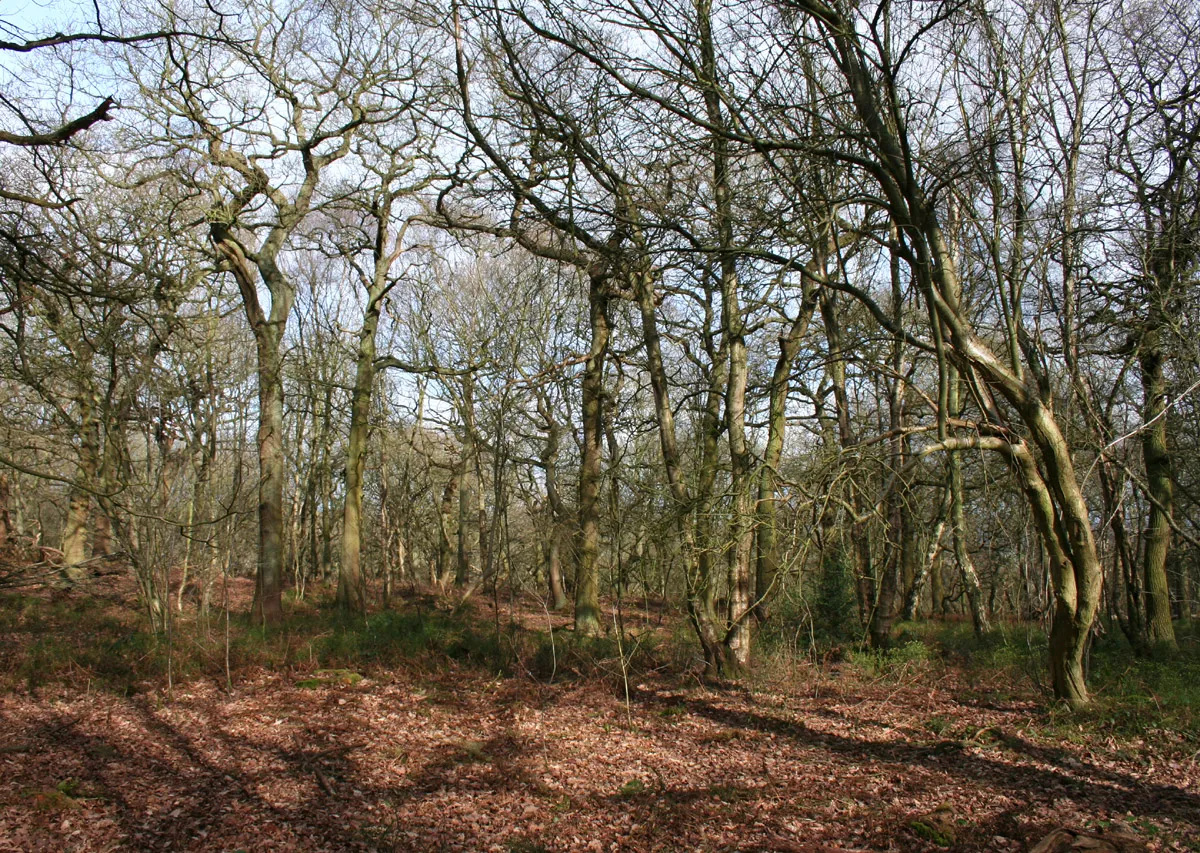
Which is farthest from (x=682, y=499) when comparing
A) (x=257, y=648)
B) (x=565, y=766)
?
(x=257, y=648)

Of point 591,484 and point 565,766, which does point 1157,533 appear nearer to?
point 591,484

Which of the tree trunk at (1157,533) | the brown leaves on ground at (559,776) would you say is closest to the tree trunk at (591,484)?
the brown leaves on ground at (559,776)

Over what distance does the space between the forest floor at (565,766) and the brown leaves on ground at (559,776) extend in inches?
1.0

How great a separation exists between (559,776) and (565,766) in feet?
0.88

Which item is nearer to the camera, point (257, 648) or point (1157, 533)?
point (257, 648)

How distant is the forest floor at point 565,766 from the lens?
4898 mm

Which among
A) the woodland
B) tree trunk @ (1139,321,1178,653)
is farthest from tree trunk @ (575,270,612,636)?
tree trunk @ (1139,321,1178,653)

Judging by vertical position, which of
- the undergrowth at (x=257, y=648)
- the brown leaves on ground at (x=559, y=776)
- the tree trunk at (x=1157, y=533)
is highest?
the tree trunk at (x=1157, y=533)

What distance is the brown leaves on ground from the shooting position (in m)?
4.87

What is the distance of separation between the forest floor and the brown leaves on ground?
2 cm

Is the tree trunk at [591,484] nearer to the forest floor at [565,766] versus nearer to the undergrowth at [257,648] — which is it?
the undergrowth at [257,648]

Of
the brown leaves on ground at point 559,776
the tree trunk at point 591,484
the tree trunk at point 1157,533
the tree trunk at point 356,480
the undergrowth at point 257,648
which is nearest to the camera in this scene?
the brown leaves on ground at point 559,776

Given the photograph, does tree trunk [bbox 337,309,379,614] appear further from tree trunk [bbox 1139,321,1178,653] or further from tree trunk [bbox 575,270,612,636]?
tree trunk [bbox 1139,321,1178,653]

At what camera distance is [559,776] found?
6.25 metres
